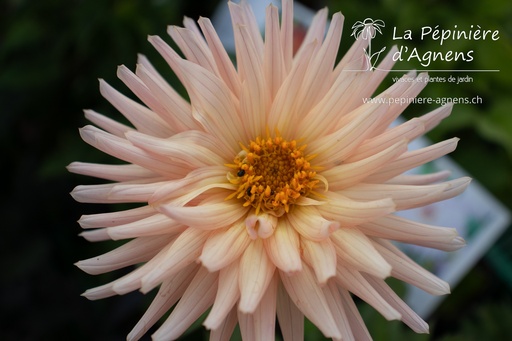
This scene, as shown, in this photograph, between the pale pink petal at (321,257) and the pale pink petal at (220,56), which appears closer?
the pale pink petal at (321,257)

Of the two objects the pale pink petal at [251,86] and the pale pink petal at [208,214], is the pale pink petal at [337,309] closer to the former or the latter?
the pale pink petal at [208,214]

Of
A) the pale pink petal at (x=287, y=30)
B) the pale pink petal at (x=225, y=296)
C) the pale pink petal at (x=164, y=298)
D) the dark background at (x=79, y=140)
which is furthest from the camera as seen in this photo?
the dark background at (x=79, y=140)

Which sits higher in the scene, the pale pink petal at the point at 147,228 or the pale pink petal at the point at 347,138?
the pale pink petal at the point at 147,228

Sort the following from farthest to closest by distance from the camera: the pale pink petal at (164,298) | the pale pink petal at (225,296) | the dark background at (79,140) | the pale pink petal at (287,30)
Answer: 1. the dark background at (79,140)
2. the pale pink petal at (287,30)
3. the pale pink petal at (164,298)
4. the pale pink petal at (225,296)

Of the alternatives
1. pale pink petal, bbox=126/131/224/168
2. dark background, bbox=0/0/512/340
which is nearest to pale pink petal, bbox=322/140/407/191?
pale pink petal, bbox=126/131/224/168

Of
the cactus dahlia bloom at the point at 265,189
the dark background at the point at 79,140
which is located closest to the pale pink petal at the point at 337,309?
the cactus dahlia bloom at the point at 265,189

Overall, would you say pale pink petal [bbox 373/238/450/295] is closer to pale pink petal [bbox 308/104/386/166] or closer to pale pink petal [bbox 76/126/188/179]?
pale pink petal [bbox 308/104/386/166]

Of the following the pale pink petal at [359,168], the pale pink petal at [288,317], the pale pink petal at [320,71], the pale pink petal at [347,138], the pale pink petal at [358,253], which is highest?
the pale pink petal at [320,71]
